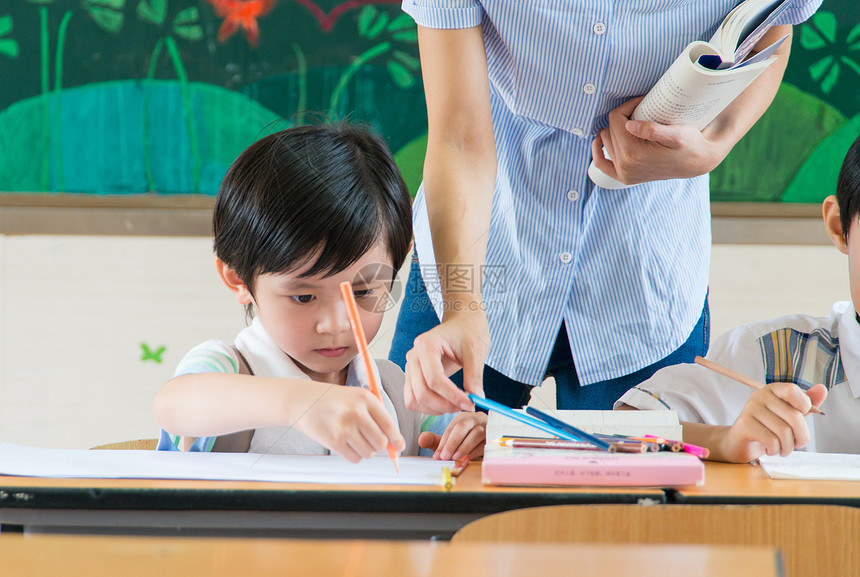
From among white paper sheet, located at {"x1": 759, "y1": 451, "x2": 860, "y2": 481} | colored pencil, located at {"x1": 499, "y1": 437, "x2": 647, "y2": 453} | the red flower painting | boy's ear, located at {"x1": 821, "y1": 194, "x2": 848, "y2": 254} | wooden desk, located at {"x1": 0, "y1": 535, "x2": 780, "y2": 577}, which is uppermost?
the red flower painting

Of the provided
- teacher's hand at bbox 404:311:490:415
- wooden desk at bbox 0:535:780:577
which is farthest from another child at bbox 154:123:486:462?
wooden desk at bbox 0:535:780:577

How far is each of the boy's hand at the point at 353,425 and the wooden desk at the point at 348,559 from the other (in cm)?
34

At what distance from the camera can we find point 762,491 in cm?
65

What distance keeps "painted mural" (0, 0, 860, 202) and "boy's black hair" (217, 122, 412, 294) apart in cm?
74

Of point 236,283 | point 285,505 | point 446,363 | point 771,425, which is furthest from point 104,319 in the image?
point 771,425

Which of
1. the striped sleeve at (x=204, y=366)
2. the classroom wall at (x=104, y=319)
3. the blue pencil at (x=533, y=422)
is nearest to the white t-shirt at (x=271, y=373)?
the striped sleeve at (x=204, y=366)

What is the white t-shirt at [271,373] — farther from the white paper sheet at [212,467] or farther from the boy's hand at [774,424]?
the boy's hand at [774,424]

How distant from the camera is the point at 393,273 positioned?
1.11 meters

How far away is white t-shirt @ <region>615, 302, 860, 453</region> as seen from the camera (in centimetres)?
101

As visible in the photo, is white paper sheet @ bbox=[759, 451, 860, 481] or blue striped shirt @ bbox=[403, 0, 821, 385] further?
blue striped shirt @ bbox=[403, 0, 821, 385]

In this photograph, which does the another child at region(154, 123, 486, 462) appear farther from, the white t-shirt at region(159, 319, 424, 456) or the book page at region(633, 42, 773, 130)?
the book page at region(633, 42, 773, 130)

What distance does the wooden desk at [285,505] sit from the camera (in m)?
0.62

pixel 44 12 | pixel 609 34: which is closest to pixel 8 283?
pixel 44 12

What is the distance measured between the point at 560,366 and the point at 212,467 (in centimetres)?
58
